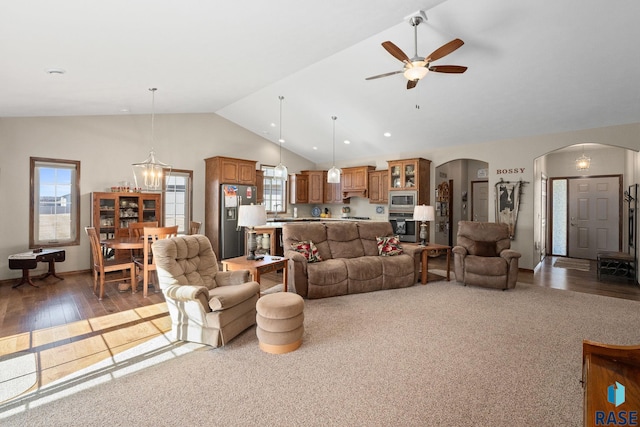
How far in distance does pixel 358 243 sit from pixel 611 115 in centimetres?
437

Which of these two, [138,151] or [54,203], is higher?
[138,151]

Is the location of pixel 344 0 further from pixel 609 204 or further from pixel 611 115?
pixel 609 204

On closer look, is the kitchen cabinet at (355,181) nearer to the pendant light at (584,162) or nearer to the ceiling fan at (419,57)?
the pendant light at (584,162)

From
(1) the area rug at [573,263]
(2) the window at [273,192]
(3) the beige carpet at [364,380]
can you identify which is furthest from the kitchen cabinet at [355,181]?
(3) the beige carpet at [364,380]

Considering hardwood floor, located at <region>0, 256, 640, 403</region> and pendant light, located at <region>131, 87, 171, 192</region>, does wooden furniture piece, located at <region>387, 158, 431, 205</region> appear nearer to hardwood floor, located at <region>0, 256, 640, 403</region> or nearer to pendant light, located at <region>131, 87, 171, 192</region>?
hardwood floor, located at <region>0, 256, 640, 403</region>

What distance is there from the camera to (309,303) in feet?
14.0

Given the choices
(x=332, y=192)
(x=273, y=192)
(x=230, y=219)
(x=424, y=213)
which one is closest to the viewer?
(x=424, y=213)

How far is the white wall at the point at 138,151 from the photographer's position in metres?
5.28

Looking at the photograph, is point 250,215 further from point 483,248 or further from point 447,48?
point 483,248

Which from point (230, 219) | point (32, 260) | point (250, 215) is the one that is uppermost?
point (250, 215)

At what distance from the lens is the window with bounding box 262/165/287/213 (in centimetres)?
904

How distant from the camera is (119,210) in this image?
6.02 meters

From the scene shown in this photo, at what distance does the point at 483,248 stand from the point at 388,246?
5.09ft

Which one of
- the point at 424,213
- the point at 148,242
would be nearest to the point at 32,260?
the point at 148,242
